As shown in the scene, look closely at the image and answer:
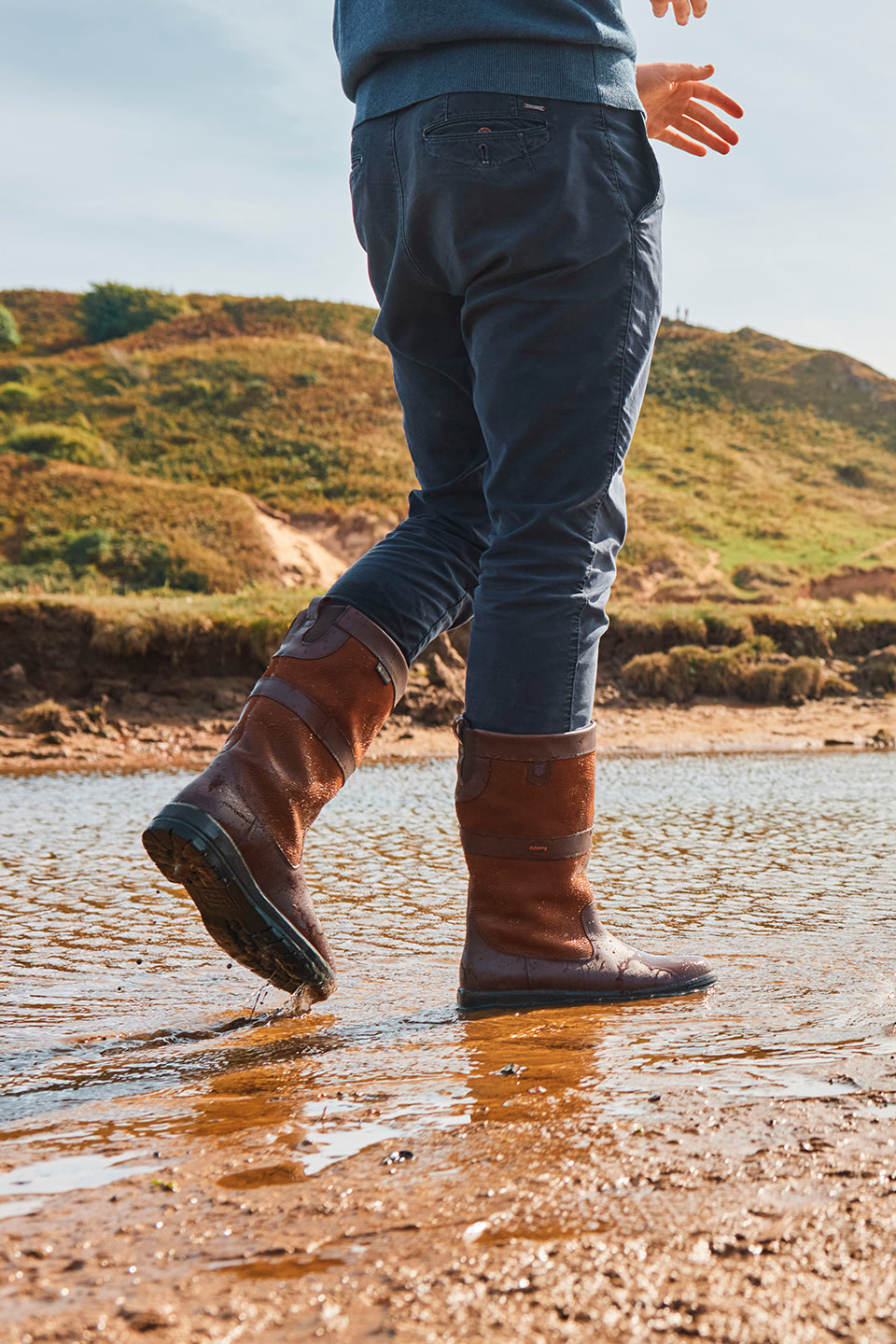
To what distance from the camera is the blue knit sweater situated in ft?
5.37

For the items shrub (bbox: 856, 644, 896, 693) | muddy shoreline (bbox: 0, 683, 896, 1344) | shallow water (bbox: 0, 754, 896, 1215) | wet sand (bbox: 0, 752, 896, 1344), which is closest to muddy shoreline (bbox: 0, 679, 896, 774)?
shrub (bbox: 856, 644, 896, 693)

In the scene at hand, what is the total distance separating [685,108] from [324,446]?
3608 centimetres

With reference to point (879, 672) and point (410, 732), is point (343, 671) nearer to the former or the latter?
point (410, 732)

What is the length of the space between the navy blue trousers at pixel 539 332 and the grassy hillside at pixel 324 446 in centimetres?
2329

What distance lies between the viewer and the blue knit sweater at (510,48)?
1637 millimetres

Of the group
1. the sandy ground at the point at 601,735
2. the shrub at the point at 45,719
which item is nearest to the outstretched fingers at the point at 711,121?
the sandy ground at the point at 601,735

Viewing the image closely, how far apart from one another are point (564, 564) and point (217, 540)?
25514mm

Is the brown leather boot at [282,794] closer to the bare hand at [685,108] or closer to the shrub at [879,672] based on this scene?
the bare hand at [685,108]

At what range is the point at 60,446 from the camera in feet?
112

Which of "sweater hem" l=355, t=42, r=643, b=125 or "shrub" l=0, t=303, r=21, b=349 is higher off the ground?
"shrub" l=0, t=303, r=21, b=349

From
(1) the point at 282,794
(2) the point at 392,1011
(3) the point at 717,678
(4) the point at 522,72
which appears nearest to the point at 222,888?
(1) the point at 282,794

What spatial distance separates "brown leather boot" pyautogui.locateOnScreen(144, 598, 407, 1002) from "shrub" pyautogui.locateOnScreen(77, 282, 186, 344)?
56.2m

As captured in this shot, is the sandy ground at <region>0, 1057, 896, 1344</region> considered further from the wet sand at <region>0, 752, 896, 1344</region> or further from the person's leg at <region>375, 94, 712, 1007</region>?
the person's leg at <region>375, 94, 712, 1007</region>

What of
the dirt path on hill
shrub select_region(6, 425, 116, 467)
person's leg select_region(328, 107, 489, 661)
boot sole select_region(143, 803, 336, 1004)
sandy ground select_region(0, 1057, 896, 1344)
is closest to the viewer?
sandy ground select_region(0, 1057, 896, 1344)
